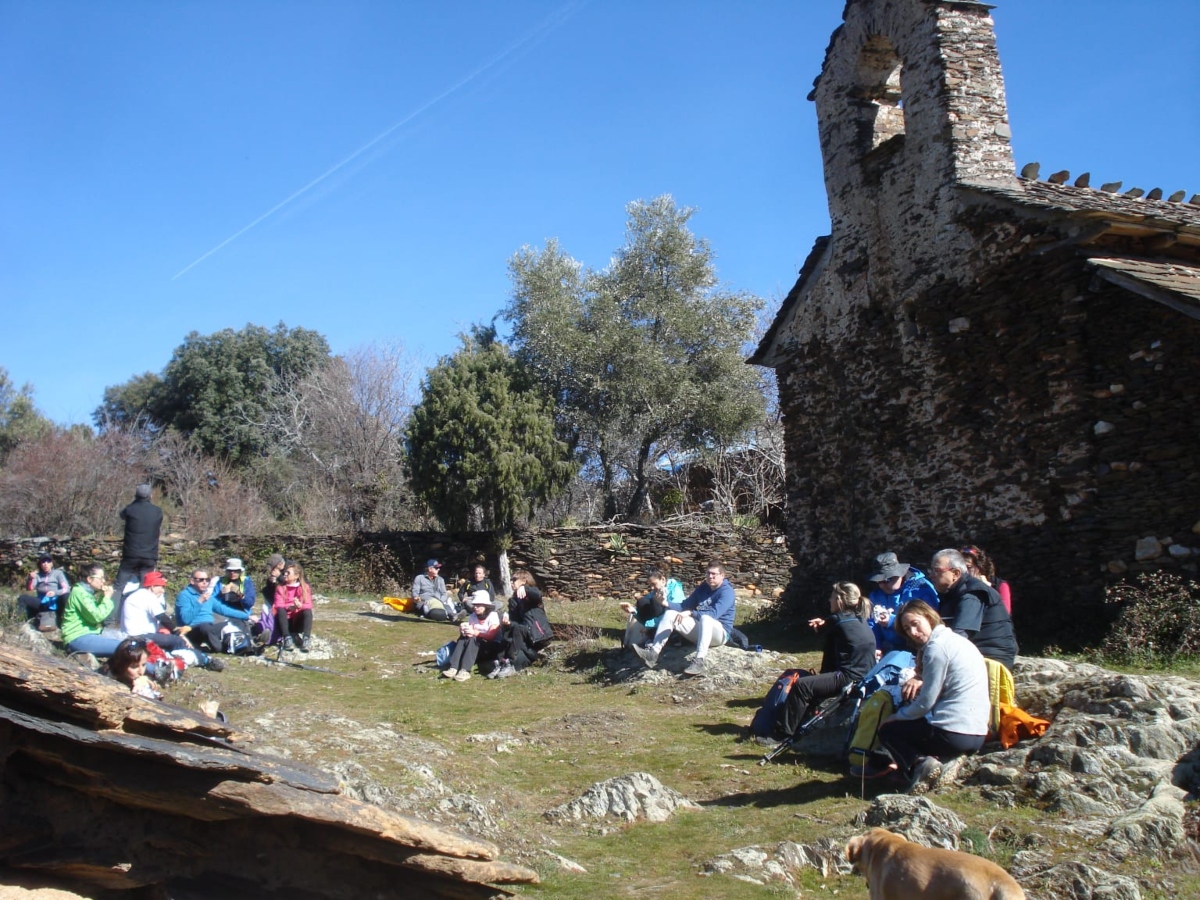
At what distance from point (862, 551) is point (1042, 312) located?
447 cm

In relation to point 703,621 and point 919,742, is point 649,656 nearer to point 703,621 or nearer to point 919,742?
point 703,621

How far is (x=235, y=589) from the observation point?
13.6 meters

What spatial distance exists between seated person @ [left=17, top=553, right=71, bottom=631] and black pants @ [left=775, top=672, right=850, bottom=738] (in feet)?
35.9

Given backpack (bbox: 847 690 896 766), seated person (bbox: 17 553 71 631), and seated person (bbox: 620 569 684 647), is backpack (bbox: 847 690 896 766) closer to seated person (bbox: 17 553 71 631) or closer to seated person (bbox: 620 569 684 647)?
seated person (bbox: 620 569 684 647)

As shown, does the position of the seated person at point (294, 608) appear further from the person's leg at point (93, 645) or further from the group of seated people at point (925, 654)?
the group of seated people at point (925, 654)

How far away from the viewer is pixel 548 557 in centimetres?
2142

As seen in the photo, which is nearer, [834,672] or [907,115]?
[834,672]

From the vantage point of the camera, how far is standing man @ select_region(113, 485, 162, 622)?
39.3ft

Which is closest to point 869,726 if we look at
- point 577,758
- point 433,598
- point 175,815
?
point 577,758

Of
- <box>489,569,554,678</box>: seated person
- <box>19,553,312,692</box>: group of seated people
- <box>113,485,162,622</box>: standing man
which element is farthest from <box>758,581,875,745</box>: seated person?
<box>113,485,162,622</box>: standing man

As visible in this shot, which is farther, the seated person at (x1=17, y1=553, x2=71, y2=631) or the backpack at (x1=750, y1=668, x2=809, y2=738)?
the seated person at (x1=17, y1=553, x2=71, y2=631)

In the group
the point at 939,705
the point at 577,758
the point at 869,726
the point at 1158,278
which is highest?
the point at 1158,278

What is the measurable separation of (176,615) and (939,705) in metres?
9.98

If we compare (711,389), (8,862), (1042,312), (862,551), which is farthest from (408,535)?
(8,862)
